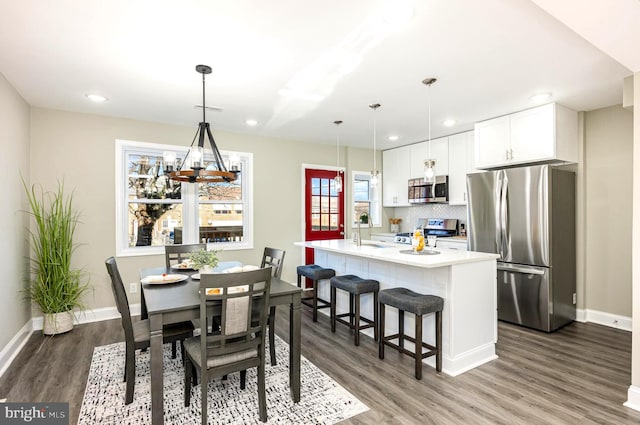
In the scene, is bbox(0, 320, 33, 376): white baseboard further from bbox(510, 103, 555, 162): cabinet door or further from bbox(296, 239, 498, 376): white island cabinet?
bbox(510, 103, 555, 162): cabinet door

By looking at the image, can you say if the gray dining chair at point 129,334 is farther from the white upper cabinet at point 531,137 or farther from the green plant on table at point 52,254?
the white upper cabinet at point 531,137

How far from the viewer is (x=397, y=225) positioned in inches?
260

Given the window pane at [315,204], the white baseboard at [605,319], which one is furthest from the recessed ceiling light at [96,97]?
the white baseboard at [605,319]

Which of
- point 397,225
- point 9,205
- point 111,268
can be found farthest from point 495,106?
point 9,205

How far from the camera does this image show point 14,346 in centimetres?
317

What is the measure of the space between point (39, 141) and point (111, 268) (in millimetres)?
2700

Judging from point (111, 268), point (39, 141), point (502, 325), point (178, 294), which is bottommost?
point (502, 325)

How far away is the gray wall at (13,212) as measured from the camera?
302 cm

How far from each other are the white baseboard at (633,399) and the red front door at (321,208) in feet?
13.7

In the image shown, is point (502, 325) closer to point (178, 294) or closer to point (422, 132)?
point (422, 132)

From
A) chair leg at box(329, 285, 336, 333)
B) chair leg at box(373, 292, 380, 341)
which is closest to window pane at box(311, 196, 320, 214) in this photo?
chair leg at box(329, 285, 336, 333)

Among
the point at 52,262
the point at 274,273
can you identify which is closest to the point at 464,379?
the point at 274,273
